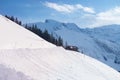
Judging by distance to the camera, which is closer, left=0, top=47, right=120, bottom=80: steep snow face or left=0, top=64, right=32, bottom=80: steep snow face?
left=0, top=64, right=32, bottom=80: steep snow face

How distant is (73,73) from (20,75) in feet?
18.2

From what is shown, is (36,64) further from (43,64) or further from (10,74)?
A: (10,74)

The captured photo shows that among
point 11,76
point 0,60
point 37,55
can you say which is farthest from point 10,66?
point 37,55

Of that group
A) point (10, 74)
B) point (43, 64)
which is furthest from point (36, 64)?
point (10, 74)

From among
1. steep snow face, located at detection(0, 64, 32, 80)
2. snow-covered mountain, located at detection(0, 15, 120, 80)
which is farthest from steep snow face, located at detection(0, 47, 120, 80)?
steep snow face, located at detection(0, 64, 32, 80)

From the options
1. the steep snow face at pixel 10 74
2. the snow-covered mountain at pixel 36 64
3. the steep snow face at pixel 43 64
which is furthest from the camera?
the steep snow face at pixel 43 64

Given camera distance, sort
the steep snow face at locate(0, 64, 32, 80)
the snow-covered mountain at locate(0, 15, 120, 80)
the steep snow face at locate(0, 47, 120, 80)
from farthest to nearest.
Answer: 1. the steep snow face at locate(0, 47, 120, 80)
2. the snow-covered mountain at locate(0, 15, 120, 80)
3. the steep snow face at locate(0, 64, 32, 80)

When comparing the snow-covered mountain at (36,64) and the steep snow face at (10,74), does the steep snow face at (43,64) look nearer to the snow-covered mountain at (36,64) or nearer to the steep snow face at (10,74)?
the snow-covered mountain at (36,64)

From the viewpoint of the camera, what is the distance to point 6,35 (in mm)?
25094

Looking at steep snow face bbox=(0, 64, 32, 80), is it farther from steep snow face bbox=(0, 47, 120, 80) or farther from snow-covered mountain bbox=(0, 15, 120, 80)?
steep snow face bbox=(0, 47, 120, 80)

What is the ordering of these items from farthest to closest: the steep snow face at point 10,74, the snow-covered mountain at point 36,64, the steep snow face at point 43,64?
the steep snow face at point 43,64 < the snow-covered mountain at point 36,64 < the steep snow face at point 10,74

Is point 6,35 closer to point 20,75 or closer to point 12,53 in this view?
point 12,53

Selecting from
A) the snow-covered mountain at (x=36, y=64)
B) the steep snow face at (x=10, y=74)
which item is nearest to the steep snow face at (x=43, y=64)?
the snow-covered mountain at (x=36, y=64)

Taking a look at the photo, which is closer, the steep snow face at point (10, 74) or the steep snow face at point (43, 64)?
the steep snow face at point (10, 74)
